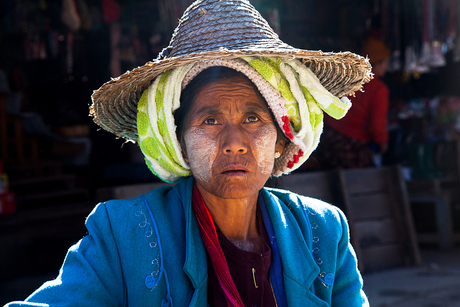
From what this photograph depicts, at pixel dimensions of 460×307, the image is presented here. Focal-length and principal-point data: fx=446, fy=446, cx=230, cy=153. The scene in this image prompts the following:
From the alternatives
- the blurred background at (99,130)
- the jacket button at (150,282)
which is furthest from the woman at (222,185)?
the blurred background at (99,130)

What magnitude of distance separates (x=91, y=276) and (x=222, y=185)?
0.56m

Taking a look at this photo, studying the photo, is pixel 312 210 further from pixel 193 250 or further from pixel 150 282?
pixel 150 282

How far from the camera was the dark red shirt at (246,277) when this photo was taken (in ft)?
5.24

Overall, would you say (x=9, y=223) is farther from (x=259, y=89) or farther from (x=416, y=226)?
(x=416, y=226)

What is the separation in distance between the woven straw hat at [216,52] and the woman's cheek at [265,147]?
31 centimetres

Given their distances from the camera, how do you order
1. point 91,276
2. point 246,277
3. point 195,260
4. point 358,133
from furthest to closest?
point 358,133
point 246,277
point 195,260
point 91,276

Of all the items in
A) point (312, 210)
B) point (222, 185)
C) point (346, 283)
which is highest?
point (222, 185)

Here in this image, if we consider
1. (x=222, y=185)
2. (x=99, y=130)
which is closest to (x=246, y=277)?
(x=222, y=185)

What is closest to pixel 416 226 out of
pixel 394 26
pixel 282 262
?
pixel 394 26

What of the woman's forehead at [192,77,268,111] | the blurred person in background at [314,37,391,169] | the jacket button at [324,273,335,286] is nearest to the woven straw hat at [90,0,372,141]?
the woman's forehead at [192,77,268,111]

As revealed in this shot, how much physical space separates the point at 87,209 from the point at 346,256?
2.97 m

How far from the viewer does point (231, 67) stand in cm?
172

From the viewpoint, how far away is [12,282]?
412 centimetres

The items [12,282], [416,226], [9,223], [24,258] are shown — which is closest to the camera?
[9,223]
